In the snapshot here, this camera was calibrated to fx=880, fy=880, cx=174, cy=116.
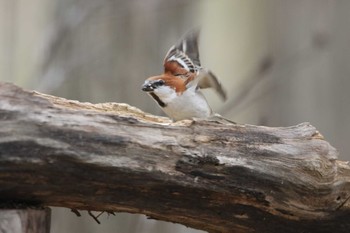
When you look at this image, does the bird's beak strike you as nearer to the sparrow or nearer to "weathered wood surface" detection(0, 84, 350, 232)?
the sparrow

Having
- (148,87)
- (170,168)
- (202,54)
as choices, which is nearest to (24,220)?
(170,168)

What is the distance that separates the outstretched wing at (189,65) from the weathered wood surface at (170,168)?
1.42 ft

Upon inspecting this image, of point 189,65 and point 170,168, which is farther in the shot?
point 189,65

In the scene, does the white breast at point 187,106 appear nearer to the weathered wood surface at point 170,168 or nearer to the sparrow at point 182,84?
the sparrow at point 182,84

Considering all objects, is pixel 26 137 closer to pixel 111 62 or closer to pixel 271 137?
pixel 271 137

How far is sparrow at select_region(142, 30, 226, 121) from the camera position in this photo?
2.67 m

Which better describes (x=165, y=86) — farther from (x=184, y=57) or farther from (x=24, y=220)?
(x=24, y=220)

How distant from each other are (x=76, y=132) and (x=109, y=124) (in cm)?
8

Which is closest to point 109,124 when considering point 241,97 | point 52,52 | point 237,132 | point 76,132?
point 76,132

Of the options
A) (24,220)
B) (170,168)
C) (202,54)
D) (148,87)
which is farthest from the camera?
(202,54)

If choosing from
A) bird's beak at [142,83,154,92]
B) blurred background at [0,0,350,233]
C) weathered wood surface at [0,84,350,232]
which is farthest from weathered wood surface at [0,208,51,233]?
blurred background at [0,0,350,233]

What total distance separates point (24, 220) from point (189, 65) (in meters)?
1.05

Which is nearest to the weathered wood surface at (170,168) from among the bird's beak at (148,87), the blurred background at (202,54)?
the bird's beak at (148,87)

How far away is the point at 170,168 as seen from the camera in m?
1.90
